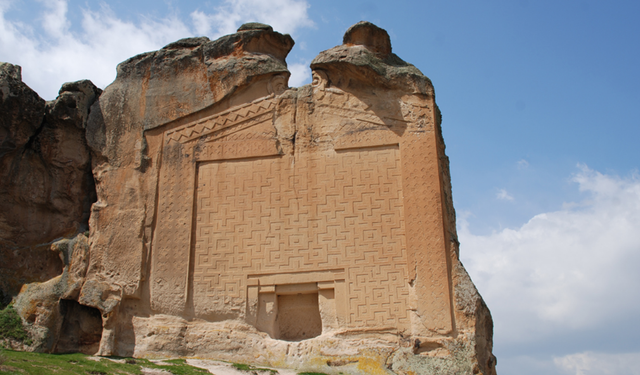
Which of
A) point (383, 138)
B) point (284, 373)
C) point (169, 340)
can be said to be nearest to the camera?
point (284, 373)

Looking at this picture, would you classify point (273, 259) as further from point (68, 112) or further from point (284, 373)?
point (68, 112)

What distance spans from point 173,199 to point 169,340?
2.66 m

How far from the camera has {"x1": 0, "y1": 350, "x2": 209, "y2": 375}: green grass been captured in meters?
8.84

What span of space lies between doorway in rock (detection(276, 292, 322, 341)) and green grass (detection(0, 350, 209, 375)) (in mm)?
1919

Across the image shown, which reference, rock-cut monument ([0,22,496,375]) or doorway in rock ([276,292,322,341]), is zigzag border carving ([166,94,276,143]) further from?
doorway in rock ([276,292,322,341])

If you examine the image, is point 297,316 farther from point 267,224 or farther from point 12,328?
point 12,328

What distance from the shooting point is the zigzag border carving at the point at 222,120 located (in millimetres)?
12453

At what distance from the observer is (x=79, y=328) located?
38.5ft

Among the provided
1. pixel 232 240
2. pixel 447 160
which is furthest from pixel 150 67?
pixel 447 160

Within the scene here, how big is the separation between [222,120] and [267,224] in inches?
93.9

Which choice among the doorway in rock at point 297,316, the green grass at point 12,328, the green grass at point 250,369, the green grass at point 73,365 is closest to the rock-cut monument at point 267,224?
the doorway in rock at point 297,316

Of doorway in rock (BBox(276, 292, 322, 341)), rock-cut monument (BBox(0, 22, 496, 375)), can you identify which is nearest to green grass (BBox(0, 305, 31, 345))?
rock-cut monument (BBox(0, 22, 496, 375))

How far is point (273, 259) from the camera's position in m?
11.4

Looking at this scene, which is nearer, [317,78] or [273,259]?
[273,259]
